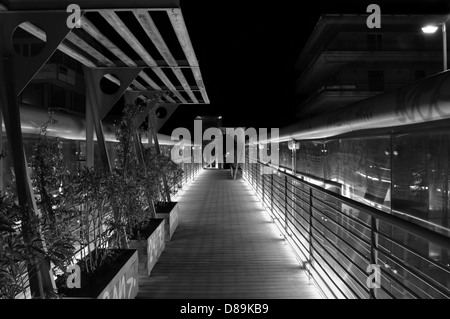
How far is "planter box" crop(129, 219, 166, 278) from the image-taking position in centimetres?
461

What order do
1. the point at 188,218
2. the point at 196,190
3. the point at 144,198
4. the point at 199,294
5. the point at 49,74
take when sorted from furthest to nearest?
the point at 49,74 → the point at 196,190 → the point at 188,218 → the point at 144,198 → the point at 199,294

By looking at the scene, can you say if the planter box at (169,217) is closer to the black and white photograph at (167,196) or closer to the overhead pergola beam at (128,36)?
the black and white photograph at (167,196)

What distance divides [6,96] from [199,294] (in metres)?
2.46

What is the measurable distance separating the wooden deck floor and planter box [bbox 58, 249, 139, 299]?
0.86ft

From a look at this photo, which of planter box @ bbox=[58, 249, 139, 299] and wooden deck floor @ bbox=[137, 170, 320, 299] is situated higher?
planter box @ bbox=[58, 249, 139, 299]

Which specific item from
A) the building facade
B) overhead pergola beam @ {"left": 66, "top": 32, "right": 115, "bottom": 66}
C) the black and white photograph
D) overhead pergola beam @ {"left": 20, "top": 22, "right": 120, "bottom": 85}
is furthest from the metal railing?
the building facade

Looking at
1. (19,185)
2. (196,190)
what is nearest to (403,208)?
(19,185)

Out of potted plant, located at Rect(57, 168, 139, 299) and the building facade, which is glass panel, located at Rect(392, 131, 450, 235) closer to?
potted plant, located at Rect(57, 168, 139, 299)

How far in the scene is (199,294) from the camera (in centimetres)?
413

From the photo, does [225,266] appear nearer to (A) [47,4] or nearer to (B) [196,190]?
(A) [47,4]

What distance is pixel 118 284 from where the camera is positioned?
353 centimetres

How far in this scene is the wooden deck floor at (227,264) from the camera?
13.8ft

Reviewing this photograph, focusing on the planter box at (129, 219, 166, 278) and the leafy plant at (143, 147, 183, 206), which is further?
the leafy plant at (143, 147, 183, 206)

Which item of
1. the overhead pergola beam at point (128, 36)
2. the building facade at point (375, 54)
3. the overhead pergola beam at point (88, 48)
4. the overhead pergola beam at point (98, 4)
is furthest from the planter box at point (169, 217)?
the building facade at point (375, 54)
